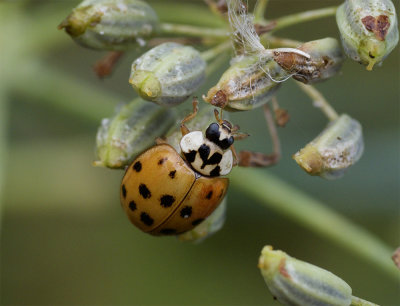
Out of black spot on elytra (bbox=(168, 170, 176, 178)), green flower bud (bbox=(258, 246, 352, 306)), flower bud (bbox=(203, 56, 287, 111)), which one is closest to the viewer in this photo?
green flower bud (bbox=(258, 246, 352, 306))

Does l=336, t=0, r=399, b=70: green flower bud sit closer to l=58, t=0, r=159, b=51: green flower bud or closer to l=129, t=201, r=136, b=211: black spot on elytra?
l=58, t=0, r=159, b=51: green flower bud

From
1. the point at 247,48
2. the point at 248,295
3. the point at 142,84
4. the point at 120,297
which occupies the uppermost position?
the point at 247,48

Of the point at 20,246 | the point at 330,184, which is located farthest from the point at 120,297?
the point at 330,184

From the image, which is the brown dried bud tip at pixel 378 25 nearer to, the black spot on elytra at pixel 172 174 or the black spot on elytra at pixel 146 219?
the black spot on elytra at pixel 172 174

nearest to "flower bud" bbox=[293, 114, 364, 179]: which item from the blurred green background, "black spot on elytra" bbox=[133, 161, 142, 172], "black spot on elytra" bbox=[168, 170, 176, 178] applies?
"black spot on elytra" bbox=[168, 170, 176, 178]

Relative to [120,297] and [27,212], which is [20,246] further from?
[120,297]

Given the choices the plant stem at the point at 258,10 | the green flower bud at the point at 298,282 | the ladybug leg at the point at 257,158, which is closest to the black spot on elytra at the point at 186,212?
the ladybug leg at the point at 257,158
